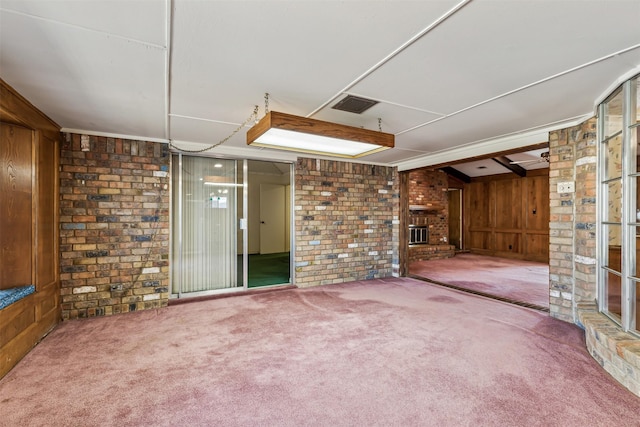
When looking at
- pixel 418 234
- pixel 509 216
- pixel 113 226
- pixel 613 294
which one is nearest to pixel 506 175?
pixel 509 216

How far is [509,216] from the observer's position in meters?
8.84

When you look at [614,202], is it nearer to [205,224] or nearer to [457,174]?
[205,224]

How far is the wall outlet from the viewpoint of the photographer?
347 cm

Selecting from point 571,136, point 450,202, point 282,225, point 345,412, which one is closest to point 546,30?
point 571,136

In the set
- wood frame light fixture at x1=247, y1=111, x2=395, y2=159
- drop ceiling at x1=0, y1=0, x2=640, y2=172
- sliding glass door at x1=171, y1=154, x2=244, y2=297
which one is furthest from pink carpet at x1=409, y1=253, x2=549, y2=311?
sliding glass door at x1=171, y1=154, x2=244, y2=297

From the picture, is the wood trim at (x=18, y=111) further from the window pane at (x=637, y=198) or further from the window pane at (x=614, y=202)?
the window pane at (x=614, y=202)

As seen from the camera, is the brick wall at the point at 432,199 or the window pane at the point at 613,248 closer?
the window pane at the point at 613,248

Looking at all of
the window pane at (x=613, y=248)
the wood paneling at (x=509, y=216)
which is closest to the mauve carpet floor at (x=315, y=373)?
the window pane at (x=613, y=248)

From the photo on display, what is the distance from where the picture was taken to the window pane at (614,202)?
273cm

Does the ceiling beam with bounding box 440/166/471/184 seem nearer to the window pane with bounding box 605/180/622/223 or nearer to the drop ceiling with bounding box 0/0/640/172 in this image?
the drop ceiling with bounding box 0/0/640/172

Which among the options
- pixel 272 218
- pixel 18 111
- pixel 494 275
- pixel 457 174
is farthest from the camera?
pixel 457 174

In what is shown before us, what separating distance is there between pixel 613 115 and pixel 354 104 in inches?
91.3

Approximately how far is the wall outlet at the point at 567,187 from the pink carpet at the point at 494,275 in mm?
1557

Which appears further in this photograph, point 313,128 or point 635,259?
point 313,128
